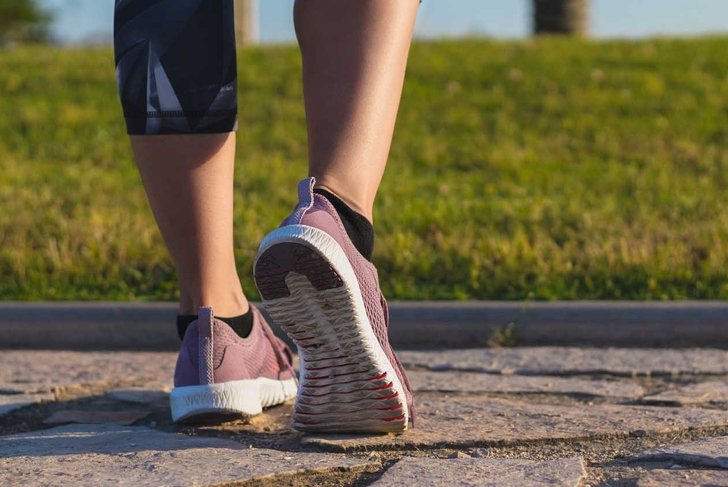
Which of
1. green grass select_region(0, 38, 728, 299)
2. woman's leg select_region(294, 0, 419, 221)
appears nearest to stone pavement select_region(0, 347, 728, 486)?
woman's leg select_region(294, 0, 419, 221)

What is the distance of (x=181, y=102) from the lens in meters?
2.15

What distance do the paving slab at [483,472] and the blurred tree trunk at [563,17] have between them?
1099 centimetres

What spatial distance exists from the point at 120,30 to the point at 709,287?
227 centimetres

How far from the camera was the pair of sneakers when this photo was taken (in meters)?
1.80

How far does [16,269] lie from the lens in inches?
160

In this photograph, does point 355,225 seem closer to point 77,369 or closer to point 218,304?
point 218,304

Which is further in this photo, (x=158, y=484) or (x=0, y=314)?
(x=0, y=314)

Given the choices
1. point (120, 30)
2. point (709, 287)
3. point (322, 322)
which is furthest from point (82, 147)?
point (322, 322)

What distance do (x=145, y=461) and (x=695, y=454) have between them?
941 millimetres

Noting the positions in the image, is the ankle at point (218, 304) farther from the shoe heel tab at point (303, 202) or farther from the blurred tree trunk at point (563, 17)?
the blurred tree trunk at point (563, 17)

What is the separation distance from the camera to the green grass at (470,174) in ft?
13.0

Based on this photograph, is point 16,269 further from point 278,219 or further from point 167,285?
point 278,219

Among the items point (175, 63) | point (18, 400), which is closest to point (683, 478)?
point (175, 63)

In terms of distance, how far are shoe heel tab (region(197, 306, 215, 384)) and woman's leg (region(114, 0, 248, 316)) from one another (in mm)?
110
